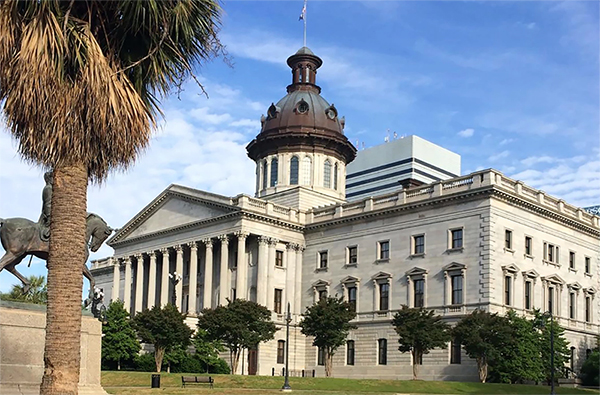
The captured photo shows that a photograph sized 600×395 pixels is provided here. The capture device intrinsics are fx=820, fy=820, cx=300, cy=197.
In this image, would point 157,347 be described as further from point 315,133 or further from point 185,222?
point 315,133

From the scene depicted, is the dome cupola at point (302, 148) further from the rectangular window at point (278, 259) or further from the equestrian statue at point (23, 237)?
the equestrian statue at point (23, 237)

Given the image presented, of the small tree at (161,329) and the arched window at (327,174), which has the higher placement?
the arched window at (327,174)

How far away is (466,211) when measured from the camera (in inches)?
2576

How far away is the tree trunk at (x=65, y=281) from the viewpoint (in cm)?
1631

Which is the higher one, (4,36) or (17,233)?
(4,36)

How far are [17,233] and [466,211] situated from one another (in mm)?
47161

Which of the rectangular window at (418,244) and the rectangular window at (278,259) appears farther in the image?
the rectangular window at (278,259)

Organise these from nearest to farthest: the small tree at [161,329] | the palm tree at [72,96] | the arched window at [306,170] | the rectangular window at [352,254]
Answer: the palm tree at [72,96], the small tree at [161,329], the rectangular window at [352,254], the arched window at [306,170]

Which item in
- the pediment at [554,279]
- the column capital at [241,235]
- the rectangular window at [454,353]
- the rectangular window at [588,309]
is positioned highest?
the column capital at [241,235]

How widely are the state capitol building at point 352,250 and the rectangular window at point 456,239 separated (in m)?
0.09

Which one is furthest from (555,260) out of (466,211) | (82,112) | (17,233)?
(82,112)

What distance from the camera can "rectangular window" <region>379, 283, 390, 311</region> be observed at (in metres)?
70.8

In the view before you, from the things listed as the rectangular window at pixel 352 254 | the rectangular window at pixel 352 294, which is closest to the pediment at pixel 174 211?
the rectangular window at pixel 352 254

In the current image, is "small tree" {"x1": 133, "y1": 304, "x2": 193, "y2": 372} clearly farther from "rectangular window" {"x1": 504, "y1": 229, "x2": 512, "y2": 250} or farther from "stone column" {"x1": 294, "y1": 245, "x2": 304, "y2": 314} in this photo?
"rectangular window" {"x1": 504, "y1": 229, "x2": 512, "y2": 250}
